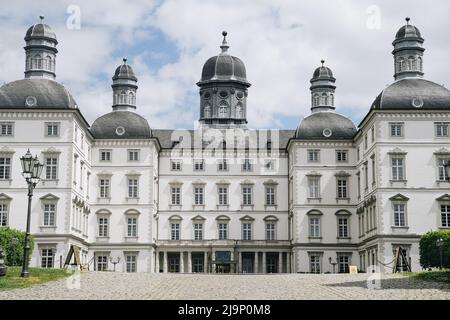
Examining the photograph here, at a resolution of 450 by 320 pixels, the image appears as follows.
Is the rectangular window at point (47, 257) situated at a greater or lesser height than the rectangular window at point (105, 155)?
lesser

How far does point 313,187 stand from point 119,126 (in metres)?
16.3

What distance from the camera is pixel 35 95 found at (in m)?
54.6

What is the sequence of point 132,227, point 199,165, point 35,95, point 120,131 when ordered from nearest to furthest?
point 35,95 < point 132,227 < point 120,131 < point 199,165

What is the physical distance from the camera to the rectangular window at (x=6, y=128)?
54.7 meters

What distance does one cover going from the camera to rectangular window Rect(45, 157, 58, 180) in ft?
178

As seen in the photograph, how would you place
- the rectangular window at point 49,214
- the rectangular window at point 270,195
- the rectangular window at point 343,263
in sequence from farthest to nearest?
the rectangular window at point 270,195 → the rectangular window at point 343,263 → the rectangular window at point 49,214

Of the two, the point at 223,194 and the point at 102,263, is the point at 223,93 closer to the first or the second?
the point at 223,194

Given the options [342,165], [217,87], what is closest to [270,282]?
[342,165]

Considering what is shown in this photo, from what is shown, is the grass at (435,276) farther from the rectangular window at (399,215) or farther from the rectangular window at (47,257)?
the rectangular window at (47,257)

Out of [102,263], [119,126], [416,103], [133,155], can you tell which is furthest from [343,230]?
[119,126]

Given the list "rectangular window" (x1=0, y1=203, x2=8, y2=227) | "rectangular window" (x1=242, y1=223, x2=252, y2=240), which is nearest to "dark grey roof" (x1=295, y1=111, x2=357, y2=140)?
"rectangular window" (x1=242, y1=223, x2=252, y2=240)

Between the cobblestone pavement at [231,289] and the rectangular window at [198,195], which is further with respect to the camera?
the rectangular window at [198,195]

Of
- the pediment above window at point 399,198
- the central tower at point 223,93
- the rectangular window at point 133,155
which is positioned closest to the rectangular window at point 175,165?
the rectangular window at point 133,155

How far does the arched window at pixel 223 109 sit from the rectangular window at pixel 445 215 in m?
27.7
